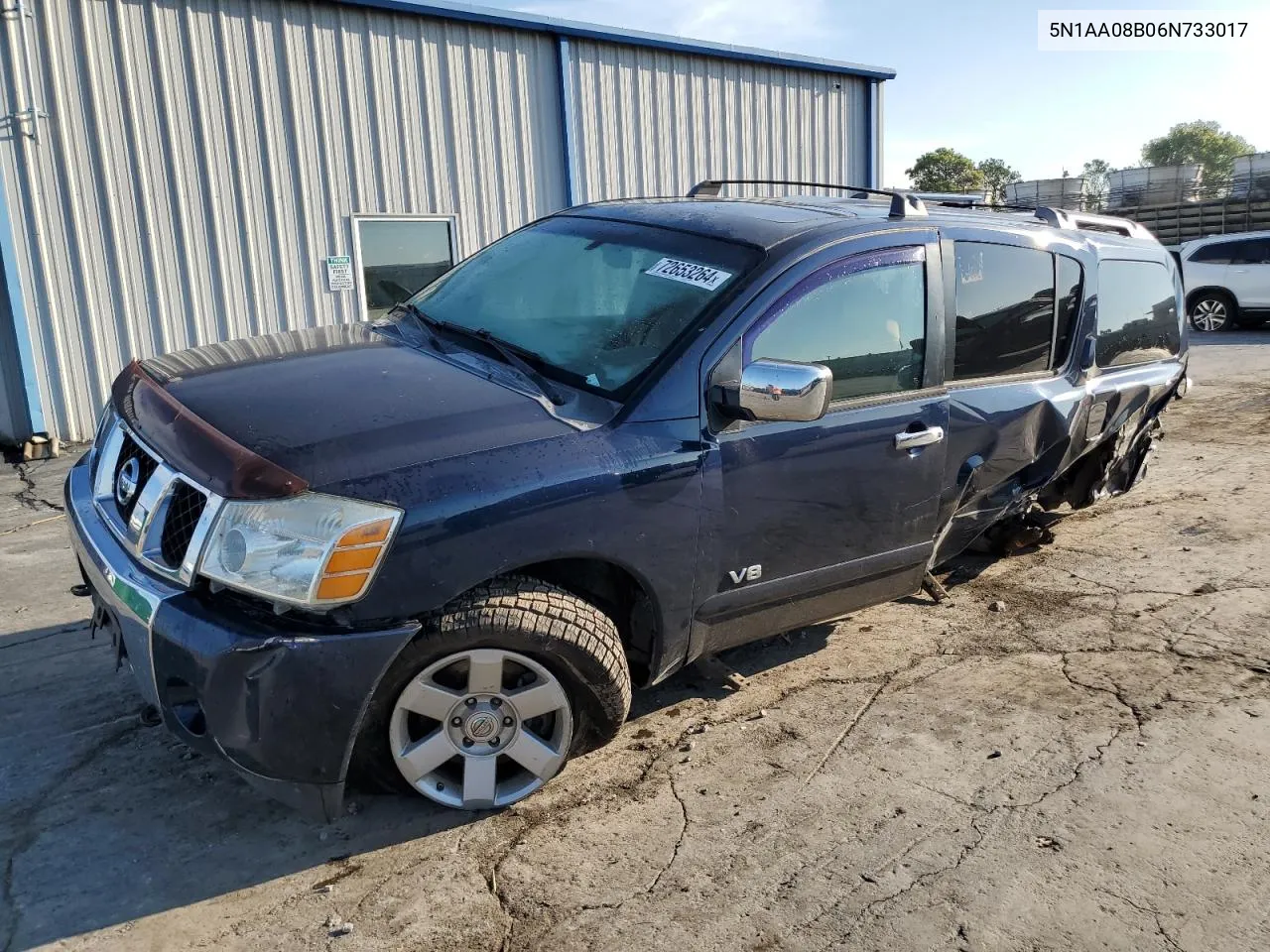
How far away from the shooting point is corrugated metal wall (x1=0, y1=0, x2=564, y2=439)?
816cm

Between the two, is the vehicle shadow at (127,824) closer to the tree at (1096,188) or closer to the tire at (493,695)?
the tire at (493,695)

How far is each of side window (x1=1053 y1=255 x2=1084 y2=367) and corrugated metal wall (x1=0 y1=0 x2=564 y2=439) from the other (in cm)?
698

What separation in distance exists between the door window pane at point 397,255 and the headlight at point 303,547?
7.59m

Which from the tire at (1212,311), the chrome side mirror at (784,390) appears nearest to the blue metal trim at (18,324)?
Answer: the chrome side mirror at (784,390)

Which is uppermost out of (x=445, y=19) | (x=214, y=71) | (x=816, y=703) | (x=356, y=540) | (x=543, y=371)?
(x=445, y=19)

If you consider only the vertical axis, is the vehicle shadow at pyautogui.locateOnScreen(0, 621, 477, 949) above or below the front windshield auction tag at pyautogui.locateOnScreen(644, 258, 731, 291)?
below

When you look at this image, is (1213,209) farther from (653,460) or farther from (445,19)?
(653,460)

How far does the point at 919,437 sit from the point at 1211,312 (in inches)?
611

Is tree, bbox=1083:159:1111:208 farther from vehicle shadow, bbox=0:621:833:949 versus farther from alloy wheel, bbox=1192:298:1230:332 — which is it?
vehicle shadow, bbox=0:621:833:949

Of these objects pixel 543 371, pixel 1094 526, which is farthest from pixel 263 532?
pixel 1094 526

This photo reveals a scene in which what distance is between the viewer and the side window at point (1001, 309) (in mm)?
3973

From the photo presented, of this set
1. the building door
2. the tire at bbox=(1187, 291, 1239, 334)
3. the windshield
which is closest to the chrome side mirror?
the windshield

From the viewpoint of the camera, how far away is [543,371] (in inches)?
128

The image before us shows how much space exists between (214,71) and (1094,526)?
800 centimetres
